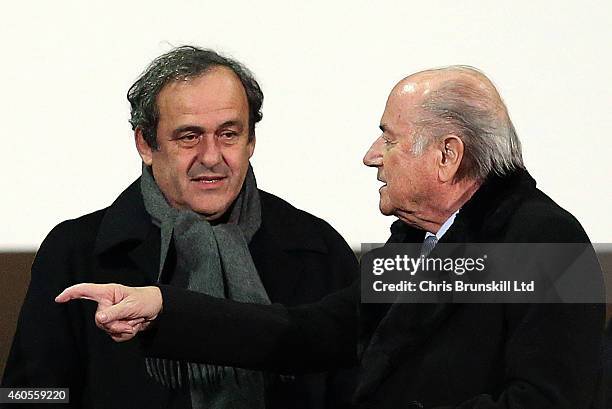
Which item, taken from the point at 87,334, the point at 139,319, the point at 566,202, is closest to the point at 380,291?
the point at 139,319

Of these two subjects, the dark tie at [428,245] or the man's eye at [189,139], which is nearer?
the dark tie at [428,245]

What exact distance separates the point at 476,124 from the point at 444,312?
32cm

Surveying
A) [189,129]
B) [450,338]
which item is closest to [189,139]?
[189,129]

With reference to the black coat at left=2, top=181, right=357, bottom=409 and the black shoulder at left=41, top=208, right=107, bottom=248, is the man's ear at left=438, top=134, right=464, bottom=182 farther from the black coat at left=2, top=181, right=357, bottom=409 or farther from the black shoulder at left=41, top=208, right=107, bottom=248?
the black shoulder at left=41, top=208, right=107, bottom=248

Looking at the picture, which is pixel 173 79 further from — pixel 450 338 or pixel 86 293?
pixel 450 338

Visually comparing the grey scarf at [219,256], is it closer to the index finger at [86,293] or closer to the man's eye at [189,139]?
the man's eye at [189,139]

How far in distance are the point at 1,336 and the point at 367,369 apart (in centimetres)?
120

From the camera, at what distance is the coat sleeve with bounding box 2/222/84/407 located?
2.46 m

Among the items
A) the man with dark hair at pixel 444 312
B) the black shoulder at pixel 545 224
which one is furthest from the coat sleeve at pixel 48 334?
the black shoulder at pixel 545 224

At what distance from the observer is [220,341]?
2.19m

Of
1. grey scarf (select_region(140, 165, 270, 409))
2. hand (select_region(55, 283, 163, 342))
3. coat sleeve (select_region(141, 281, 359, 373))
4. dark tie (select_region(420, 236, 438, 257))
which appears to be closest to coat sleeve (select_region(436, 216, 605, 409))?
dark tie (select_region(420, 236, 438, 257))

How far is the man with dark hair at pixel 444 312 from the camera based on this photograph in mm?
1854

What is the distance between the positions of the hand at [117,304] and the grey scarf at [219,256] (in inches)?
19.7

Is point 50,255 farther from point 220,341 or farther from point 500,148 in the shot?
point 500,148
